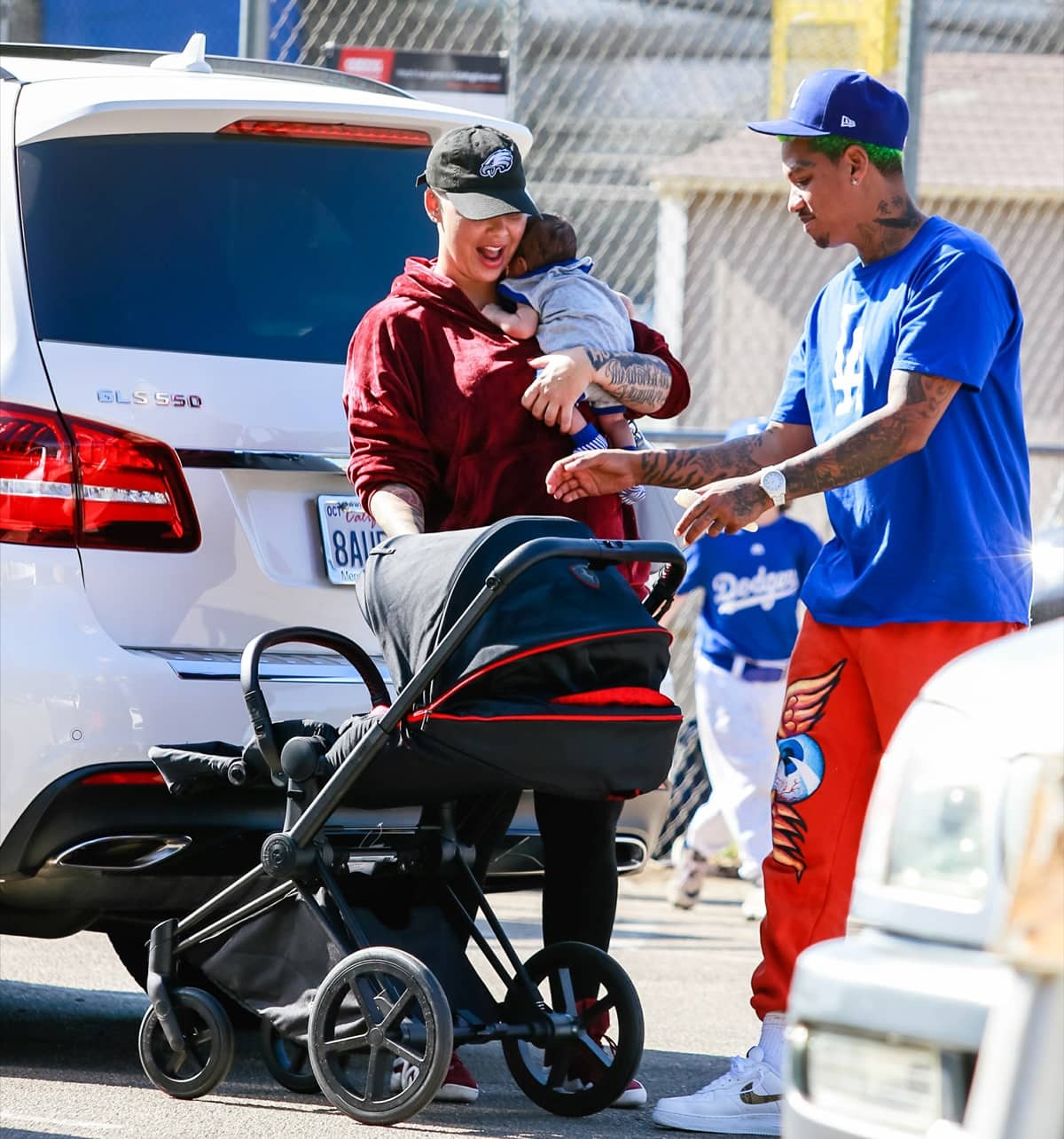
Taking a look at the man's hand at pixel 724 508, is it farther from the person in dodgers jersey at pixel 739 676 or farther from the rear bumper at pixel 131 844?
the person in dodgers jersey at pixel 739 676

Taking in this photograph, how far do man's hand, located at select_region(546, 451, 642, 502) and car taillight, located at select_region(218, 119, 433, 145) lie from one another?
1.27m

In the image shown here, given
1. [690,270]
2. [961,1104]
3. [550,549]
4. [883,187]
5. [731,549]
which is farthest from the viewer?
[690,270]

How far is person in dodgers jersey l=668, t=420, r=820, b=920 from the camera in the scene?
7734 millimetres

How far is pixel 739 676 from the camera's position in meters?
7.91

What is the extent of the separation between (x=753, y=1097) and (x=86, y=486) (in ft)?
5.89

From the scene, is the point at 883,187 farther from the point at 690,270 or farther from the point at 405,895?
the point at 690,270

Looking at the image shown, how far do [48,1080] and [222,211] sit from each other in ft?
6.35

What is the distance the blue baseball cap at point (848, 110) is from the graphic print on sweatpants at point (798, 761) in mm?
1014

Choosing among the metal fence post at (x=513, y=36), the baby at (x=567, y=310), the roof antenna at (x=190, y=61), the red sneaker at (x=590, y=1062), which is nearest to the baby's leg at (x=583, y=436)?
the baby at (x=567, y=310)

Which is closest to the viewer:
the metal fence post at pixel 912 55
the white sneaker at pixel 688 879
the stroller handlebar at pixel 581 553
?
the stroller handlebar at pixel 581 553

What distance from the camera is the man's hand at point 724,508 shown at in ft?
11.9

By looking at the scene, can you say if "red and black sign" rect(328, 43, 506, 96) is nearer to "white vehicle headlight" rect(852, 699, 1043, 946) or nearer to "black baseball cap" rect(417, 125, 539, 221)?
"black baseball cap" rect(417, 125, 539, 221)

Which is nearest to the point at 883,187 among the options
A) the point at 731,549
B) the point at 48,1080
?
the point at 48,1080

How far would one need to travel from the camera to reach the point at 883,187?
12.7 feet
